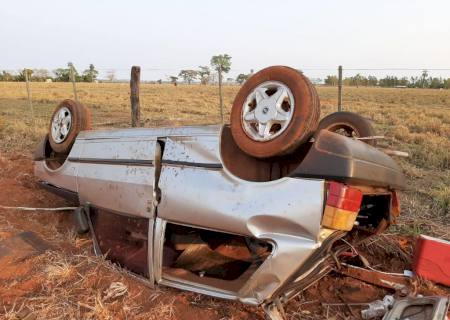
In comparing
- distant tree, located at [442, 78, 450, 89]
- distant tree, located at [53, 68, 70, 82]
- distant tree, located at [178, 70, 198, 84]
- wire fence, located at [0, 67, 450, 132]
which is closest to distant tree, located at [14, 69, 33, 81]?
wire fence, located at [0, 67, 450, 132]

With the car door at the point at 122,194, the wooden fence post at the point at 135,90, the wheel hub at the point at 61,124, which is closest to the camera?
the car door at the point at 122,194

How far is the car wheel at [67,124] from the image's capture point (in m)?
4.62

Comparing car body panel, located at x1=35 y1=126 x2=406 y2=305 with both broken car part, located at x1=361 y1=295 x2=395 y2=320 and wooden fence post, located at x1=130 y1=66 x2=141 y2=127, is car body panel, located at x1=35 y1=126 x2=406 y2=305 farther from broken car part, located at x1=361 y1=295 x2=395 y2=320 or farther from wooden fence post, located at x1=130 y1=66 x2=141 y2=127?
wooden fence post, located at x1=130 y1=66 x2=141 y2=127

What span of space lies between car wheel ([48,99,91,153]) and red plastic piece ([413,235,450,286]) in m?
3.37

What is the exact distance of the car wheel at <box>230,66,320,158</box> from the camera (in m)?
2.83

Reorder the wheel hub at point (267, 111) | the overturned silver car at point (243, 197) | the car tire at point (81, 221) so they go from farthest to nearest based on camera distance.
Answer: the car tire at point (81, 221) < the wheel hub at point (267, 111) < the overturned silver car at point (243, 197)

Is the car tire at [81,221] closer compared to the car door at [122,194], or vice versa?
the car door at [122,194]

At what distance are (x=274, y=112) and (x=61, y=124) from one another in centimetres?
281

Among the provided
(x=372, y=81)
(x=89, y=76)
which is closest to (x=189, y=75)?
(x=89, y=76)

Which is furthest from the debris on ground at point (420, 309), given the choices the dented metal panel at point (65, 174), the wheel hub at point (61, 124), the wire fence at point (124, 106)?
the wire fence at point (124, 106)

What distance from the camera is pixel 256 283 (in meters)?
2.84

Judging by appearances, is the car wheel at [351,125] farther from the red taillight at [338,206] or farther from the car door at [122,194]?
the car door at [122,194]

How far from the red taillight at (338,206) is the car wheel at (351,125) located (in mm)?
1278

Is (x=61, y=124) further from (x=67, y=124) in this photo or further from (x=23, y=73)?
(x=23, y=73)
